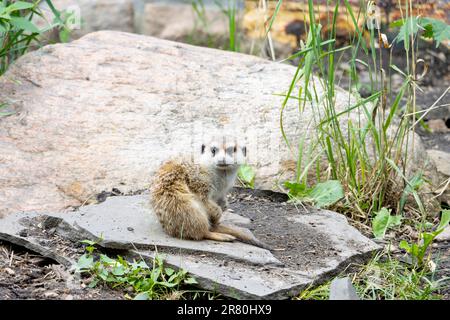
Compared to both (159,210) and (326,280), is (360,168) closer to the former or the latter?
(326,280)

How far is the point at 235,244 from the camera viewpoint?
445 cm

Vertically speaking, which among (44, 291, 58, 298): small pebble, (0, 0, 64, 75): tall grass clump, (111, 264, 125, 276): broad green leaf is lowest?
(44, 291, 58, 298): small pebble

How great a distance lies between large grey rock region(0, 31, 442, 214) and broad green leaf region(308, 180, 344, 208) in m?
0.44

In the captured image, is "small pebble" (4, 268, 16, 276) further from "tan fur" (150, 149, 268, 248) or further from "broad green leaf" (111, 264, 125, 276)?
"tan fur" (150, 149, 268, 248)

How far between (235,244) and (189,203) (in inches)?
15.8

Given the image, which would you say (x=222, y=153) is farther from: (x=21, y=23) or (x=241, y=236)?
(x=21, y=23)

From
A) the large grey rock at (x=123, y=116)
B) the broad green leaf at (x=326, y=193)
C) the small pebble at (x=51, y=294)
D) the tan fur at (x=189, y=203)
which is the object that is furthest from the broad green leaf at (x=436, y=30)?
the small pebble at (x=51, y=294)

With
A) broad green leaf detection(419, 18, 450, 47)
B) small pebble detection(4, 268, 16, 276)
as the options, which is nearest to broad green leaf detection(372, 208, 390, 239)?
broad green leaf detection(419, 18, 450, 47)

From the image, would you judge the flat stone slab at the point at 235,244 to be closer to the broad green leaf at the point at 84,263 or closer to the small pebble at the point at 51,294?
the broad green leaf at the point at 84,263

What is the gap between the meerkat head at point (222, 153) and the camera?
4473 millimetres

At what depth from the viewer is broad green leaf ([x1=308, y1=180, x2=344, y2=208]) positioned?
5262 mm

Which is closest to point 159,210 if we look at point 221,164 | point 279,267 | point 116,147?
point 221,164

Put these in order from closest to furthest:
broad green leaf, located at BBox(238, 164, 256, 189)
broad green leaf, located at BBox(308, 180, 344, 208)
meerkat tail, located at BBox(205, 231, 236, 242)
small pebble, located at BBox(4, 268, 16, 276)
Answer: small pebble, located at BBox(4, 268, 16, 276) < meerkat tail, located at BBox(205, 231, 236, 242) < broad green leaf, located at BBox(308, 180, 344, 208) < broad green leaf, located at BBox(238, 164, 256, 189)

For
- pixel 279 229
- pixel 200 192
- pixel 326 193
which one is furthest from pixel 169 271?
pixel 326 193
